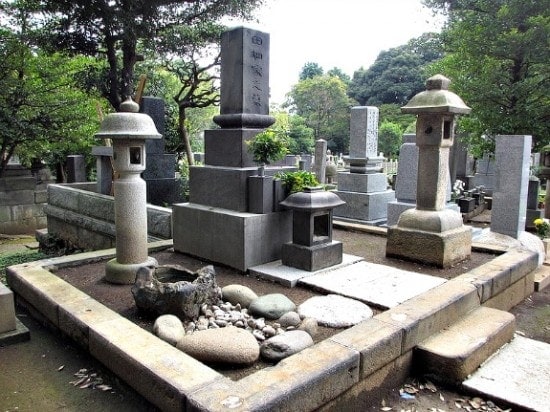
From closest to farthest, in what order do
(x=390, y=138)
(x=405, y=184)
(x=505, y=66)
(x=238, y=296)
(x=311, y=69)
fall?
(x=238, y=296), (x=405, y=184), (x=505, y=66), (x=390, y=138), (x=311, y=69)

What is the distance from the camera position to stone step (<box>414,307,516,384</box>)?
10.9 ft

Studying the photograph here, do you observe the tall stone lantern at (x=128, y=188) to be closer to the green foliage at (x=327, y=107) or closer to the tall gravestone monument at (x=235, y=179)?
the tall gravestone monument at (x=235, y=179)

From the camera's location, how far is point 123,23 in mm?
10492

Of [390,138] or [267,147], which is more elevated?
[390,138]

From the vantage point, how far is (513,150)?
22.2 ft

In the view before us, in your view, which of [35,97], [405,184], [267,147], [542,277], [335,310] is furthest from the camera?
[35,97]

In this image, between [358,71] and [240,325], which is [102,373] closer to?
[240,325]

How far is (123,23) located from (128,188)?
758 cm

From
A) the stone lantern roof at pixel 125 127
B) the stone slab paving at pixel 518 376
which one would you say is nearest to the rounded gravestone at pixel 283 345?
the stone slab paving at pixel 518 376

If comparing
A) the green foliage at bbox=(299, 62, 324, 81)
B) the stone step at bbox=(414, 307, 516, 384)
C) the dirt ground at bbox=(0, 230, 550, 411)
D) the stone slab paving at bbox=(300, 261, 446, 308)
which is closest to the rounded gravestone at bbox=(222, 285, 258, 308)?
the dirt ground at bbox=(0, 230, 550, 411)

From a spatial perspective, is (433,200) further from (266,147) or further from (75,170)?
(75,170)

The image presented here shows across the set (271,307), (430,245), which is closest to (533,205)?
(430,245)

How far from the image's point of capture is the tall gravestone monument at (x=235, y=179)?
17.1 ft

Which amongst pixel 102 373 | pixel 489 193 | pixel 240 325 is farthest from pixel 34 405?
pixel 489 193
